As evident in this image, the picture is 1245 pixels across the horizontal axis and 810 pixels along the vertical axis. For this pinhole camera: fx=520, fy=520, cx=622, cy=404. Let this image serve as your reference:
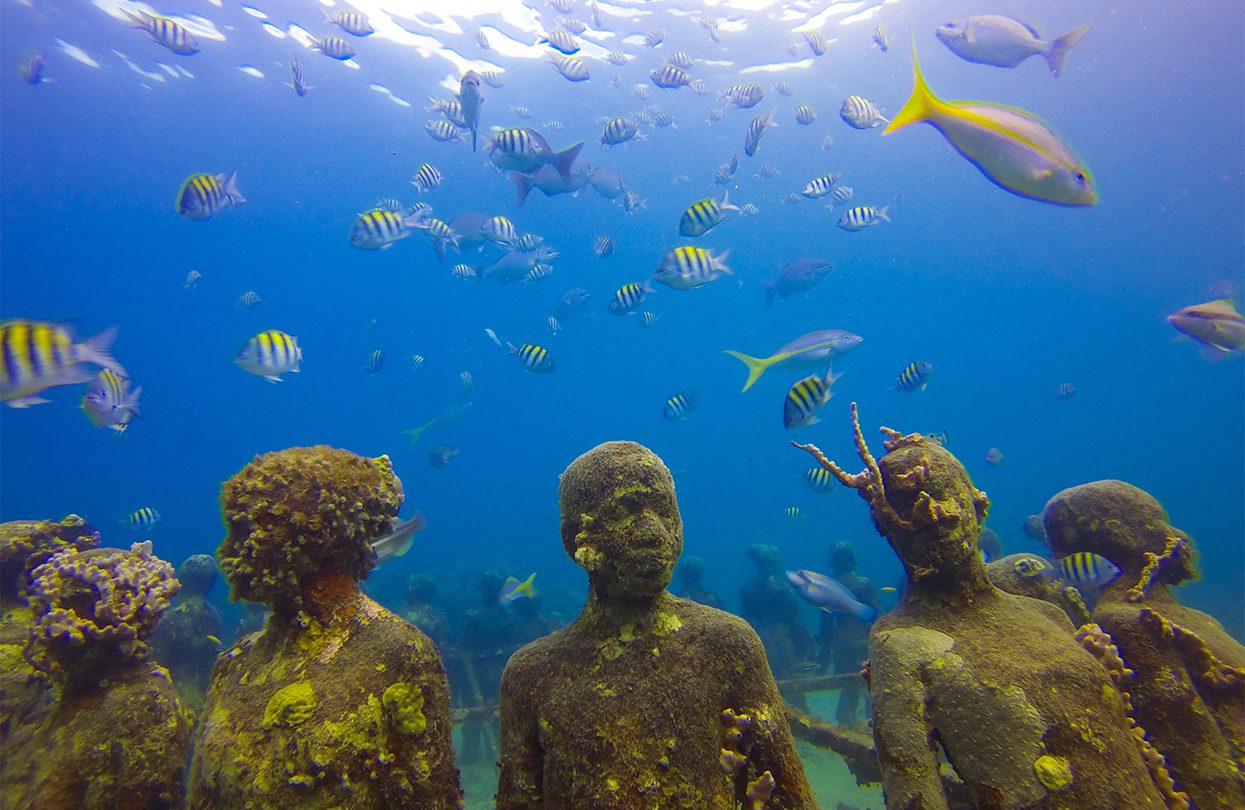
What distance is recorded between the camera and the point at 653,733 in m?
2.13

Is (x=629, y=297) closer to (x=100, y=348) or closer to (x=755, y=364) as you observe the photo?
(x=755, y=364)

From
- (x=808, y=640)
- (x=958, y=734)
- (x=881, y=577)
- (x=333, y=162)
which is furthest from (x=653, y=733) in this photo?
(x=333, y=162)

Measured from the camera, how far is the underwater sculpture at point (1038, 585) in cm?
342

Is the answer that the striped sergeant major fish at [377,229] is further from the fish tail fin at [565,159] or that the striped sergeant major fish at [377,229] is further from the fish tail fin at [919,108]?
the fish tail fin at [919,108]

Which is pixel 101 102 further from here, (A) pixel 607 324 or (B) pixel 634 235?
(A) pixel 607 324

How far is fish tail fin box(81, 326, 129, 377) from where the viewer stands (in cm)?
409

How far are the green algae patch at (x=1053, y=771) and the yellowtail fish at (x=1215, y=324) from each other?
5810 millimetres

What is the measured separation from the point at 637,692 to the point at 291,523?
1.67 m

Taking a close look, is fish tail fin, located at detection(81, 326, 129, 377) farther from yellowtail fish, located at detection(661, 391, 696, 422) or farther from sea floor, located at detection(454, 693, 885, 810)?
yellowtail fish, located at detection(661, 391, 696, 422)

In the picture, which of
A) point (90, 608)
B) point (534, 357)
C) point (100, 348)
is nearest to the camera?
point (90, 608)

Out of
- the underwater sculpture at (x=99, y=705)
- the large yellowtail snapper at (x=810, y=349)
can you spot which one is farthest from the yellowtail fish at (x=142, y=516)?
the large yellowtail snapper at (x=810, y=349)

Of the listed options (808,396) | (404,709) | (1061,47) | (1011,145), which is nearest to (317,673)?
(404,709)

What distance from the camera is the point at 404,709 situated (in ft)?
7.10

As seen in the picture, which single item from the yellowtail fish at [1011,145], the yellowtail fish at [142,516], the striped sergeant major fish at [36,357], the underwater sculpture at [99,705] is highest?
the yellowtail fish at [1011,145]
